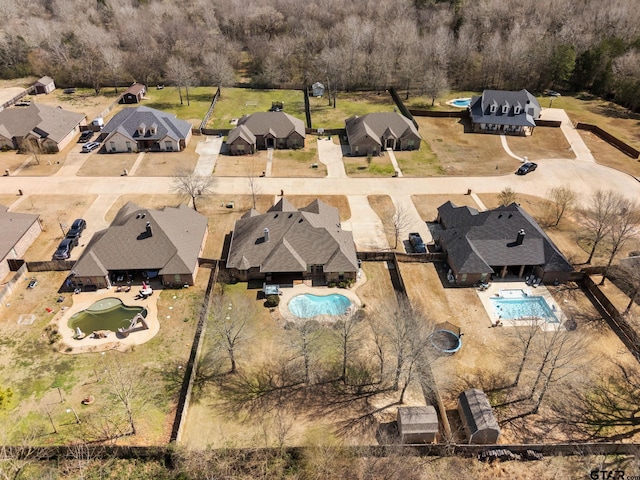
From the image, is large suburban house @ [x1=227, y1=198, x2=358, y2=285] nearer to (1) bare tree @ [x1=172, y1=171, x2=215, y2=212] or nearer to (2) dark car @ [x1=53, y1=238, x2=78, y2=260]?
(1) bare tree @ [x1=172, y1=171, x2=215, y2=212]

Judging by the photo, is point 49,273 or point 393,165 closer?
point 49,273

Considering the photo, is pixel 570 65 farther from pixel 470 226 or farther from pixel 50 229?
pixel 50 229

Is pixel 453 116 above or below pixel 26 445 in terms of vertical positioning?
below

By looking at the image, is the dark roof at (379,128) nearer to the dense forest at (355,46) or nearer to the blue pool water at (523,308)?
the dense forest at (355,46)

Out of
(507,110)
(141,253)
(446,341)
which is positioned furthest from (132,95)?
(446,341)

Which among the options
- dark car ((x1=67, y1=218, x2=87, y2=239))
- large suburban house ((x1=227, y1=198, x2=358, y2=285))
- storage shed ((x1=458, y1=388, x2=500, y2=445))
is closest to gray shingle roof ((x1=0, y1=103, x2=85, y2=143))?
dark car ((x1=67, y1=218, x2=87, y2=239))

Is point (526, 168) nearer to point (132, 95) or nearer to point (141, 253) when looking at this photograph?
point (141, 253)

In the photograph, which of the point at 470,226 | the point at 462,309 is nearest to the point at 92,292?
Result: the point at 462,309
